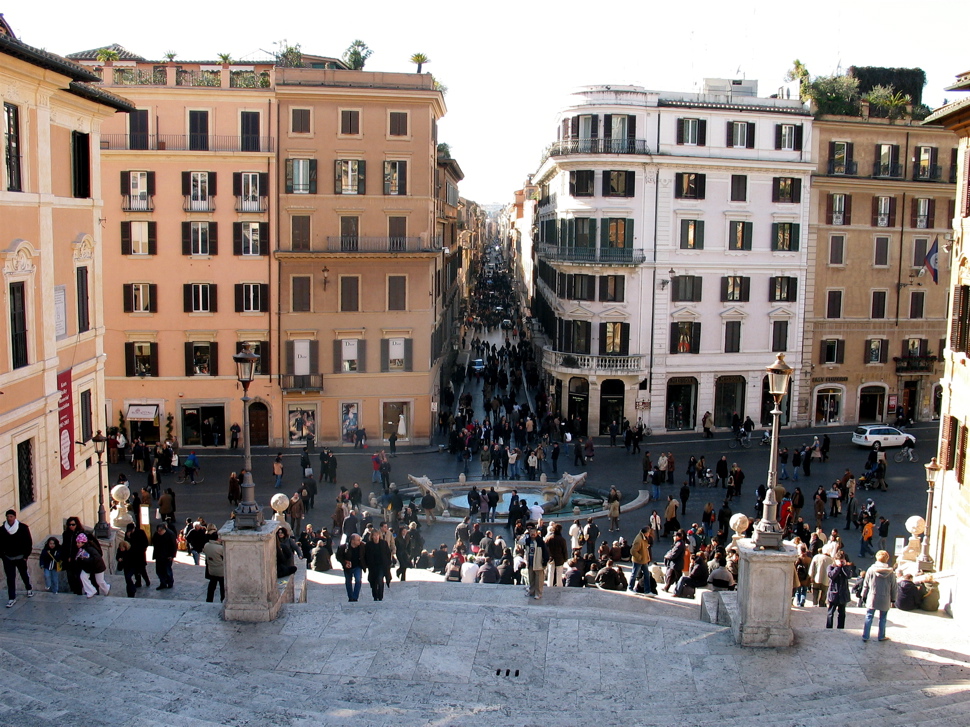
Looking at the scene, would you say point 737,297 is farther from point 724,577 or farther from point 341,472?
point 724,577

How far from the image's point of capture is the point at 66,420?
23672mm

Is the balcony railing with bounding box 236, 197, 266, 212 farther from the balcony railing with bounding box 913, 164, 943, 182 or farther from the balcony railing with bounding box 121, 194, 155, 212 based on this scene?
the balcony railing with bounding box 913, 164, 943, 182

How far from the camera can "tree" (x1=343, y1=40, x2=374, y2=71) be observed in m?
46.4

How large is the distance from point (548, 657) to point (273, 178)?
31.1m

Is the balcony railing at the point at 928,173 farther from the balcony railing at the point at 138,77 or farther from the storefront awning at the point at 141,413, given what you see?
the storefront awning at the point at 141,413

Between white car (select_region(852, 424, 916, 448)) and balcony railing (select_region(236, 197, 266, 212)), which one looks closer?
balcony railing (select_region(236, 197, 266, 212))

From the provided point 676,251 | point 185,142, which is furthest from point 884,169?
point 185,142

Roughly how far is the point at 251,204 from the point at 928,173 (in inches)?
1248

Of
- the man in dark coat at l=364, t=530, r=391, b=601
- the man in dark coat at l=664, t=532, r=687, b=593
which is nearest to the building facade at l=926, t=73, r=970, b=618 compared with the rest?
the man in dark coat at l=664, t=532, r=687, b=593

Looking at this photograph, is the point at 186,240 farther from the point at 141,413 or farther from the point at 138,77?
the point at 141,413

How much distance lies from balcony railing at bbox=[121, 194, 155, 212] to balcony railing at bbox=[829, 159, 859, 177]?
30.7 metres

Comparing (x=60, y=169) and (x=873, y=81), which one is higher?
(x=873, y=81)

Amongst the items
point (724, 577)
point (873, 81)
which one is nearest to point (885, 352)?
point (873, 81)

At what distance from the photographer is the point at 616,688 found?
13.8 m
